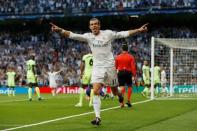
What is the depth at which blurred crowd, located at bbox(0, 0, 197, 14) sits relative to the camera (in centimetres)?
4824

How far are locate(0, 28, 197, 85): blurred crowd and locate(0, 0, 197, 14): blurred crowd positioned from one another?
105 inches

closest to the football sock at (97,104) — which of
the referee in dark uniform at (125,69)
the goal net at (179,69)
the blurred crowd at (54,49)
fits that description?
the referee in dark uniform at (125,69)

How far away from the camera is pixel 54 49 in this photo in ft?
166

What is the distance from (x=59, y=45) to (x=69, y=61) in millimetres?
→ 3759

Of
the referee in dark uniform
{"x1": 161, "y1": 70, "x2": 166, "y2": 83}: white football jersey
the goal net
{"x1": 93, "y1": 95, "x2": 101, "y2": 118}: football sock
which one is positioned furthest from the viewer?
{"x1": 161, "y1": 70, "x2": 166, "y2": 83}: white football jersey

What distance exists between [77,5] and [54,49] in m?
4.37

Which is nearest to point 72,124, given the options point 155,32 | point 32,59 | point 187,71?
point 32,59

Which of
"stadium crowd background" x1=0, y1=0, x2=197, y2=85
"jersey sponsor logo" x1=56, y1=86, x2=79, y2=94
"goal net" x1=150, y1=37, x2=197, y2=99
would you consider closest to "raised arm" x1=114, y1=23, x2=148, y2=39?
"goal net" x1=150, y1=37, x2=197, y2=99

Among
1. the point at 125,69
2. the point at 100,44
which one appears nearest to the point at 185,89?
the point at 125,69

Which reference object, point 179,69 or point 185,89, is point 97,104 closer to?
point 185,89

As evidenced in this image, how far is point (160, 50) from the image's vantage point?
33.9 meters

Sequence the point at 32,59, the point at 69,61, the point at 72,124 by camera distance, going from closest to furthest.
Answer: the point at 72,124 → the point at 32,59 → the point at 69,61

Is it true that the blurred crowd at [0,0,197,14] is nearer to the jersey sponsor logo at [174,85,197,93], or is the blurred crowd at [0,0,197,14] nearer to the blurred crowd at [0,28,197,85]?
the blurred crowd at [0,28,197,85]

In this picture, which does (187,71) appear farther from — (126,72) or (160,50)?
(126,72)
